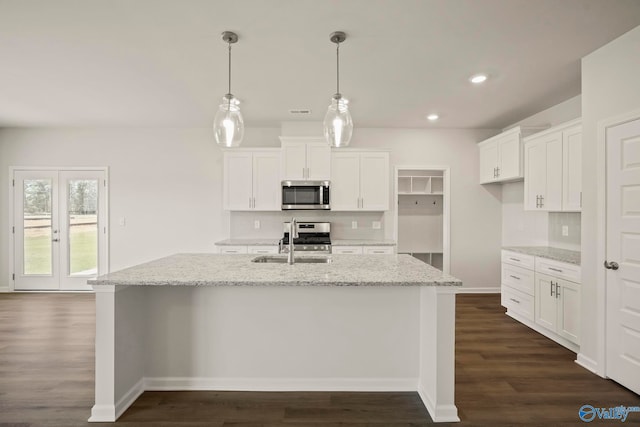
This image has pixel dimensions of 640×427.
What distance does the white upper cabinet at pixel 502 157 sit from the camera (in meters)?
4.12

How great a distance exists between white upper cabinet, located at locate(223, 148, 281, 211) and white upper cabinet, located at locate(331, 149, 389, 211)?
869mm

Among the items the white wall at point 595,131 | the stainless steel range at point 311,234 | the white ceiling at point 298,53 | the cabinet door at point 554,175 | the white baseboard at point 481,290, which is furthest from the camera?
the white baseboard at point 481,290

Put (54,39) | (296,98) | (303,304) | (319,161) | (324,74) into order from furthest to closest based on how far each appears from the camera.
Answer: (319,161) < (296,98) < (324,74) < (54,39) < (303,304)

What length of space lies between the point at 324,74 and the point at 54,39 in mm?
2217

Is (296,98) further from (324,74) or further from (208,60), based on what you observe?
(208,60)

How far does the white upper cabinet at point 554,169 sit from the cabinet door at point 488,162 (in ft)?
2.05

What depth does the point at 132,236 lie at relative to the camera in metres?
5.23

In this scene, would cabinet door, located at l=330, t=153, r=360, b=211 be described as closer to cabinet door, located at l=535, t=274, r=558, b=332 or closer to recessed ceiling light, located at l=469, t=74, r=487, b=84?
recessed ceiling light, located at l=469, t=74, r=487, b=84

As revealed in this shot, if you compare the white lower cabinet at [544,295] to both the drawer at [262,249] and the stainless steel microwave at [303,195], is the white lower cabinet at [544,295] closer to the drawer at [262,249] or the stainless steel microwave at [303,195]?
the stainless steel microwave at [303,195]

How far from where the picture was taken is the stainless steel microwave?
4.66m

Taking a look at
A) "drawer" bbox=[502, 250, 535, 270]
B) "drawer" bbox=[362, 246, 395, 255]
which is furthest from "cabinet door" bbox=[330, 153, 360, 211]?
"drawer" bbox=[502, 250, 535, 270]

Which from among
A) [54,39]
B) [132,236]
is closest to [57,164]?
[132,236]

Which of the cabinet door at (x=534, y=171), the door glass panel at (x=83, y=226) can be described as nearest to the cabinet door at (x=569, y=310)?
the cabinet door at (x=534, y=171)

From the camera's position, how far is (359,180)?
4754mm
